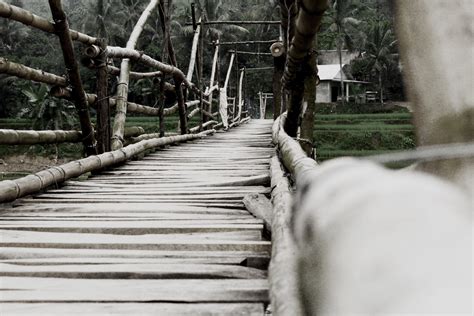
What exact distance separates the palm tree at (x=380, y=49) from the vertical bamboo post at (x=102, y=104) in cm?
2358

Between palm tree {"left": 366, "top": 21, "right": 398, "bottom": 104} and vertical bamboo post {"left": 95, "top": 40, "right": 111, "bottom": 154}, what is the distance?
23580 millimetres

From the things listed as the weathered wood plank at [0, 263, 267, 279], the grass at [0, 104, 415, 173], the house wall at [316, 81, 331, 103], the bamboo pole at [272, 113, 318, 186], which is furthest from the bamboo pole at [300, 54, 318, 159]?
the house wall at [316, 81, 331, 103]

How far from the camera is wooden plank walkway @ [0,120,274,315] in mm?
948

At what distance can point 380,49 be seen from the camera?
25406 mm

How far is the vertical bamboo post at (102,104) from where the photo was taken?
9.05ft

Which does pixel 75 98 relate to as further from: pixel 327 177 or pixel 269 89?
pixel 269 89

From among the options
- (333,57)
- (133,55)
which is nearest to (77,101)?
(133,55)

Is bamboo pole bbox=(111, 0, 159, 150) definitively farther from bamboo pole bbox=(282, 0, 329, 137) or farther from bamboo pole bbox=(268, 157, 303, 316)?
bamboo pole bbox=(268, 157, 303, 316)

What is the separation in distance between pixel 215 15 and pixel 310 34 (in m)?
26.0

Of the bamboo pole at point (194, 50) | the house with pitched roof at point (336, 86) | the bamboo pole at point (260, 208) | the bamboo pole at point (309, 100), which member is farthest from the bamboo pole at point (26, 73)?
the house with pitched roof at point (336, 86)

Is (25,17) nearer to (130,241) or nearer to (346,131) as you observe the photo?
(130,241)

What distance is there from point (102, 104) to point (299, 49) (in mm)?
1088

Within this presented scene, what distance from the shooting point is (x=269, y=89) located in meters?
25.8

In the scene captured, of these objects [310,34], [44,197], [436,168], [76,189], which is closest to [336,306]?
[436,168]
